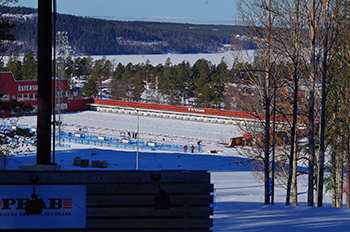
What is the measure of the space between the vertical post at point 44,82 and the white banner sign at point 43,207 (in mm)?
1671

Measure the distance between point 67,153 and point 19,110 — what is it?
1608 centimetres

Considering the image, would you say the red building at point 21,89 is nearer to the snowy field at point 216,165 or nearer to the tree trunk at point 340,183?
the snowy field at point 216,165

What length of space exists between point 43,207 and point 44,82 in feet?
7.24

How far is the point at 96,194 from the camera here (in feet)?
14.8

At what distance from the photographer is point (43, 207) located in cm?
444

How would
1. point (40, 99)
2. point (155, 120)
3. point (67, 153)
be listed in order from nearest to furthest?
1. point (40, 99)
2. point (67, 153)
3. point (155, 120)

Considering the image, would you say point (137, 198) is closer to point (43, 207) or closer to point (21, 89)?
point (43, 207)

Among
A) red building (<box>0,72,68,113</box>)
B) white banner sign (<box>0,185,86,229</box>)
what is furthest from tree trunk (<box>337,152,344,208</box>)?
red building (<box>0,72,68,113</box>)

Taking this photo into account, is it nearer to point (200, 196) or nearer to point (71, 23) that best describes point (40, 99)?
point (200, 196)

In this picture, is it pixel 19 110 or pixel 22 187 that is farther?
pixel 19 110

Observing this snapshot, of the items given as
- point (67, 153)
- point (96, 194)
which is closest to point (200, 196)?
point (96, 194)

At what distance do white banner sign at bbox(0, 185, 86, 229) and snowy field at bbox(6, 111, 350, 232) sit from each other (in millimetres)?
2674

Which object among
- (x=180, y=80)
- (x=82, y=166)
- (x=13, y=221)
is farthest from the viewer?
(x=180, y=80)

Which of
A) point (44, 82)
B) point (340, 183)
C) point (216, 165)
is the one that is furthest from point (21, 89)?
point (44, 82)
